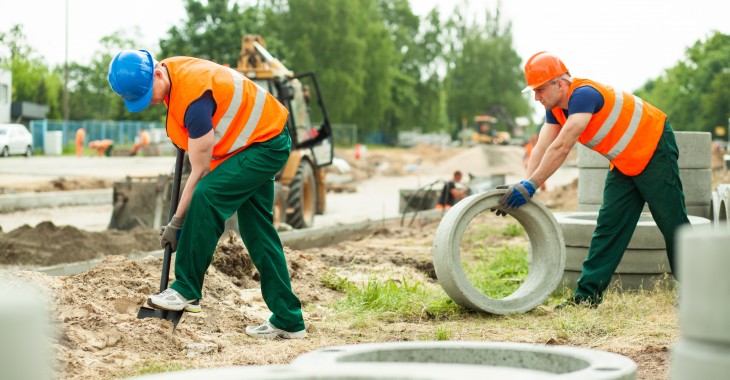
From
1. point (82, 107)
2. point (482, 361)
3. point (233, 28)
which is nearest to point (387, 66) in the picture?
point (233, 28)

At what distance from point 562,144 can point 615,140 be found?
42 cm

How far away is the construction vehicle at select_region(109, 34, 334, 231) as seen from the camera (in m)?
14.6

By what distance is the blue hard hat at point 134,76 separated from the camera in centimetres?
572

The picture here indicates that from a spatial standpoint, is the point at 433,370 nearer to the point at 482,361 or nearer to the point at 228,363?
the point at 482,361

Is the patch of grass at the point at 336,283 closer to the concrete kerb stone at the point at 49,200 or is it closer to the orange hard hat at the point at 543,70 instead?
the orange hard hat at the point at 543,70

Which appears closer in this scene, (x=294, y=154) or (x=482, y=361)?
(x=482, y=361)

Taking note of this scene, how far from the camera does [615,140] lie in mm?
7023

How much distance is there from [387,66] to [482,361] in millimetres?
66998

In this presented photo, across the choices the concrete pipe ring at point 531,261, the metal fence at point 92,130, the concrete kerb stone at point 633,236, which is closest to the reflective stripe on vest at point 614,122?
the concrete pipe ring at point 531,261

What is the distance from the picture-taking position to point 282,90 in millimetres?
15672

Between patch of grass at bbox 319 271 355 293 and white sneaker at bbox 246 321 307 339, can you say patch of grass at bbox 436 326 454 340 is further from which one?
patch of grass at bbox 319 271 355 293

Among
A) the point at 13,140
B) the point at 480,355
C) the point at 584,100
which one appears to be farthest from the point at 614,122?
the point at 13,140

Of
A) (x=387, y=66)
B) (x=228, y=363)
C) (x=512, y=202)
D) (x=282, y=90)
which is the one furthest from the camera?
(x=387, y=66)

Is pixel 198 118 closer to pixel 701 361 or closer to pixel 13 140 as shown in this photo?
pixel 701 361
